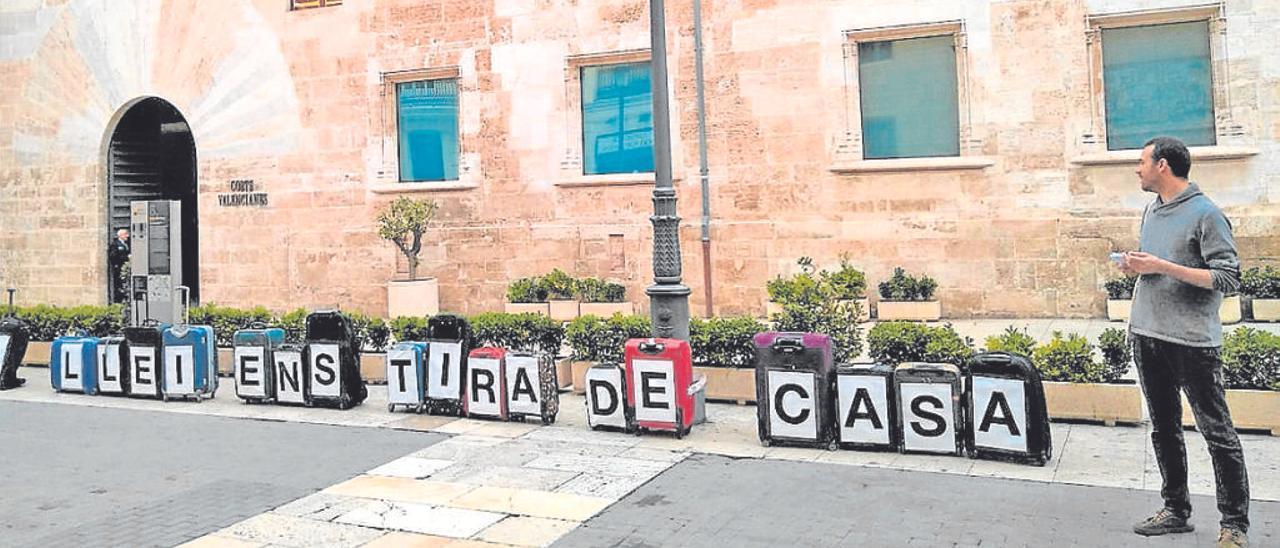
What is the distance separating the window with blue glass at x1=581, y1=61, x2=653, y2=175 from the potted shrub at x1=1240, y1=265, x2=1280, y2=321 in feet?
28.5

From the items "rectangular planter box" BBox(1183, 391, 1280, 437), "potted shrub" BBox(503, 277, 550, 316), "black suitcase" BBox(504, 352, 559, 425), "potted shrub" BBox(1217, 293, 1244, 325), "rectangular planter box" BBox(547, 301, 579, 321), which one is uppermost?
"potted shrub" BBox(503, 277, 550, 316)

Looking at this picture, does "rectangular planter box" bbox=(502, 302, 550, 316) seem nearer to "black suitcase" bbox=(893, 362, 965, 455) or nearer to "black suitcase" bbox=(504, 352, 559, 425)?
"black suitcase" bbox=(504, 352, 559, 425)

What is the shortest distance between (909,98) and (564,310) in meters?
6.21

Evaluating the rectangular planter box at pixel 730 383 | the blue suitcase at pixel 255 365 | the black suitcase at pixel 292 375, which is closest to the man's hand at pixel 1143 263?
the rectangular planter box at pixel 730 383

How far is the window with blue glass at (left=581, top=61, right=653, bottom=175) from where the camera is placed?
52.5 ft

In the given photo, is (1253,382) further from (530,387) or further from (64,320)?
(64,320)

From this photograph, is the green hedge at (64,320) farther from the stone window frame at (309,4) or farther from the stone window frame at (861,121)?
the stone window frame at (861,121)

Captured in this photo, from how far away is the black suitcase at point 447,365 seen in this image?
29.1 ft

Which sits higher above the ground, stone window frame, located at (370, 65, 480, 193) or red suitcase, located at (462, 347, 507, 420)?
stone window frame, located at (370, 65, 480, 193)

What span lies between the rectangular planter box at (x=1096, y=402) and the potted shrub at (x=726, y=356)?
2679mm

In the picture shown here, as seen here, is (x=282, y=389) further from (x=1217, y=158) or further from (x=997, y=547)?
(x=1217, y=158)

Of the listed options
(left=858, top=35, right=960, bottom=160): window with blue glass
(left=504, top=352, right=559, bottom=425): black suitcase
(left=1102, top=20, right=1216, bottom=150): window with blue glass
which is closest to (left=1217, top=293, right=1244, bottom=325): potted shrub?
(left=1102, top=20, right=1216, bottom=150): window with blue glass

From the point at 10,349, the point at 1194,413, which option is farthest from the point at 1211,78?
the point at 10,349

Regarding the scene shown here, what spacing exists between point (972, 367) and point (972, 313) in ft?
25.0
